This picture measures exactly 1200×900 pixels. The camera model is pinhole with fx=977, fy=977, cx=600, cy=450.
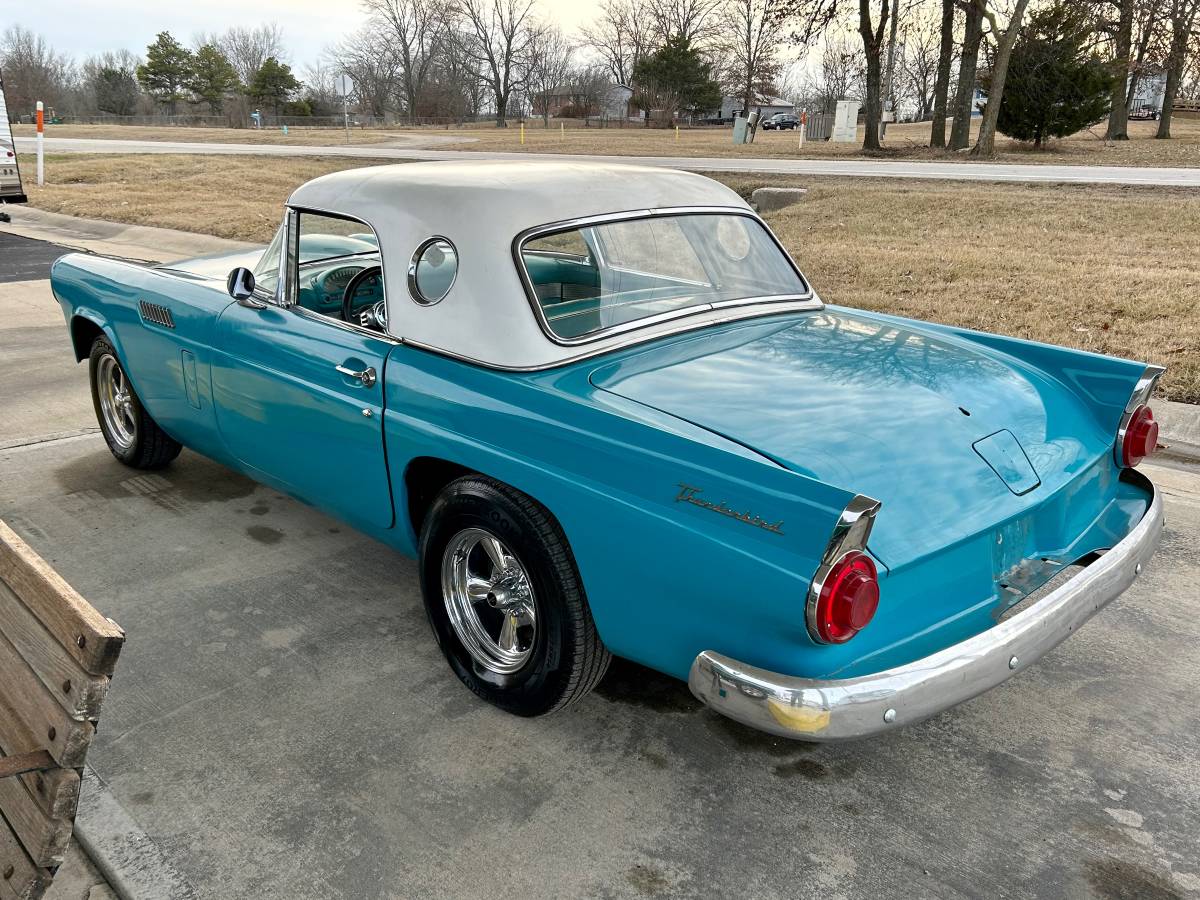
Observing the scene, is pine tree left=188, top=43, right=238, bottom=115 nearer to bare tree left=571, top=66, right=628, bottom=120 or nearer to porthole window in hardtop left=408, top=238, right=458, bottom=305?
bare tree left=571, top=66, right=628, bottom=120

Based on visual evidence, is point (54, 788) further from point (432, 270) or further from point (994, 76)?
point (994, 76)

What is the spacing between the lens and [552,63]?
7806 cm

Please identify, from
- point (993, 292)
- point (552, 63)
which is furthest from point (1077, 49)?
point (552, 63)

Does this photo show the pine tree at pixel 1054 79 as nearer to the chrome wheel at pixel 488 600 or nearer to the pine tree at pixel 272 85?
the chrome wheel at pixel 488 600

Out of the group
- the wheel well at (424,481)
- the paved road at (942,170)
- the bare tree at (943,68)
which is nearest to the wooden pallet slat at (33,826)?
the wheel well at (424,481)

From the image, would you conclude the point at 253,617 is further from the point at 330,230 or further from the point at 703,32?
the point at 703,32

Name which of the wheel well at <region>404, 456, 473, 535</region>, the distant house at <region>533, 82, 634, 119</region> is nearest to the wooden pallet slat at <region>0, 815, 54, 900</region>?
the wheel well at <region>404, 456, 473, 535</region>

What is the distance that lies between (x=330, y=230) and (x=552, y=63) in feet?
263

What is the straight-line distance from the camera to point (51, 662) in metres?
1.79

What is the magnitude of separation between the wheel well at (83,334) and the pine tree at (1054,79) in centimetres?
2664

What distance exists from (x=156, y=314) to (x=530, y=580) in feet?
8.18

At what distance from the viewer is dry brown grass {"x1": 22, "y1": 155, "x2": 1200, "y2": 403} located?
7434mm

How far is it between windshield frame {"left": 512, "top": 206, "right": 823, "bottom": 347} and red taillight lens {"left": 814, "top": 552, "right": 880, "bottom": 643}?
1211mm

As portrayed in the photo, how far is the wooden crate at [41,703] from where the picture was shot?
1.68m
